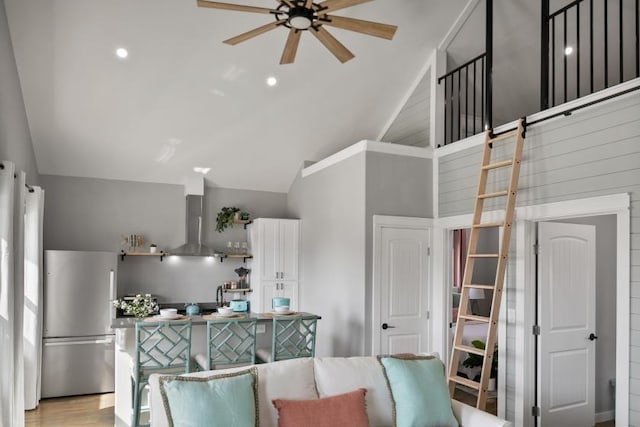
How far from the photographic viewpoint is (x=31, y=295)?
5.27m

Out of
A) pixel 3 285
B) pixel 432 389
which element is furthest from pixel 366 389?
pixel 3 285

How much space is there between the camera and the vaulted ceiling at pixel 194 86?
4.81 meters

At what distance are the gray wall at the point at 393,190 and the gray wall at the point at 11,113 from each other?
3352 millimetres

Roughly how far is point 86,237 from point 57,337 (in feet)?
4.56

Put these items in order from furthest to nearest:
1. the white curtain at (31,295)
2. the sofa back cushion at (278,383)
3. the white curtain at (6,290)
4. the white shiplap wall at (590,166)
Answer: the white curtain at (31,295)
the white curtain at (6,290)
the white shiplap wall at (590,166)
the sofa back cushion at (278,383)

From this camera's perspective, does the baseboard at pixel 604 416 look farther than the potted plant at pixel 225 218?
No

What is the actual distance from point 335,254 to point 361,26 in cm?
288

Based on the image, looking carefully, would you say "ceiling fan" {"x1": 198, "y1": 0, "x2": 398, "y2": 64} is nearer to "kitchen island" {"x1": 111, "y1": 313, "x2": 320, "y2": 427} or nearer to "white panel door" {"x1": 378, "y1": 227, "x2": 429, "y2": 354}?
"white panel door" {"x1": 378, "y1": 227, "x2": 429, "y2": 354}

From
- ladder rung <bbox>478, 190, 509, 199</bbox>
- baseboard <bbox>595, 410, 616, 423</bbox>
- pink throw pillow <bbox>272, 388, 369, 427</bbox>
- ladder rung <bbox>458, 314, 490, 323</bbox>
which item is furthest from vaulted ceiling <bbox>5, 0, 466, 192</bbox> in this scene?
baseboard <bbox>595, 410, 616, 423</bbox>

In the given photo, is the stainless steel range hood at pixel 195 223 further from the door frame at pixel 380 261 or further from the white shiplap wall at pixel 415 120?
the white shiplap wall at pixel 415 120

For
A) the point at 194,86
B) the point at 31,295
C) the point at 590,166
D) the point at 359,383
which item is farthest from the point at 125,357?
the point at 590,166

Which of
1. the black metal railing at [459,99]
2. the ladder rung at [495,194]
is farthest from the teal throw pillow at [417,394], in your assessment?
the black metal railing at [459,99]

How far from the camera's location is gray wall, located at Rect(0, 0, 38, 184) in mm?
4242

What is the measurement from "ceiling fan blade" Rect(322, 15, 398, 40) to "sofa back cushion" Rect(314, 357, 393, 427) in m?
2.40
